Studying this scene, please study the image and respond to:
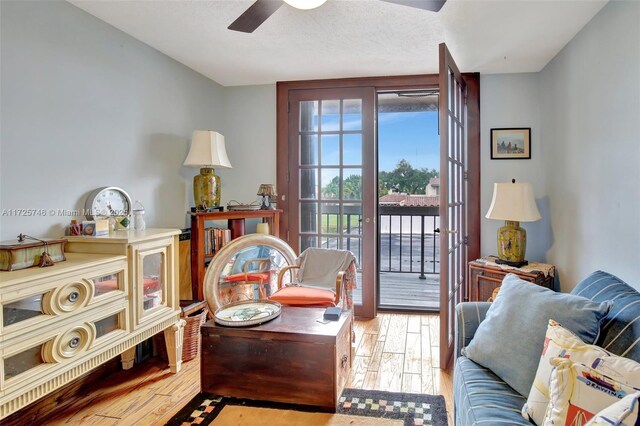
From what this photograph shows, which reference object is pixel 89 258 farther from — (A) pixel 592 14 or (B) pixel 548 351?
(A) pixel 592 14

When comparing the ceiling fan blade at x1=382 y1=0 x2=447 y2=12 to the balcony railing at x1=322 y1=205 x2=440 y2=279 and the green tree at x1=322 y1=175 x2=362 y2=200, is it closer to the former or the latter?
the green tree at x1=322 y1=175 x2=362 y2=200

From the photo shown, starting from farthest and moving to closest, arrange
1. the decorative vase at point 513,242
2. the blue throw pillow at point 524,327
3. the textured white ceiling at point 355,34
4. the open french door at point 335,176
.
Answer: the open french door at point 335,176 → the decorative vase at point 513,242 → the textured white ceiling at point 355,34 → the blue throw pillow at point 524,327

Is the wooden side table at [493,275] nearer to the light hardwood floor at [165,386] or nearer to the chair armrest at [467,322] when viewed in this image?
the light hardwood floor at [165,386]

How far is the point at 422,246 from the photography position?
214 inches

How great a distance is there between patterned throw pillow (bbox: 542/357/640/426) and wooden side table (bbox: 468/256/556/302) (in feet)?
5.74

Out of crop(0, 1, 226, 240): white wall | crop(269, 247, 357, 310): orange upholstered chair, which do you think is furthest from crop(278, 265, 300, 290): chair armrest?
crop(0, 1, 226, 240): white wall

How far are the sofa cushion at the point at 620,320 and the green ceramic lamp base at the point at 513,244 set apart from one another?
135 cm

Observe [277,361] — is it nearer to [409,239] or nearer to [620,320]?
[620,320]

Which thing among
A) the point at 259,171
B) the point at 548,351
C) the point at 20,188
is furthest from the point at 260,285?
the point at 548,351

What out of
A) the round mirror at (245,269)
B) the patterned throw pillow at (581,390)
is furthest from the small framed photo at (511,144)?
the patterned throw pillow at (581,390)

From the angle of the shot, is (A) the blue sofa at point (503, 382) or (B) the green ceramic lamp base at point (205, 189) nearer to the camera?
(A) the blue sofa at point (503, 382)

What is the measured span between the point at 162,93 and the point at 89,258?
1.62 metres

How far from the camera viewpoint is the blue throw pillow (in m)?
1.49

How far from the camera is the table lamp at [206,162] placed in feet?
10.7
